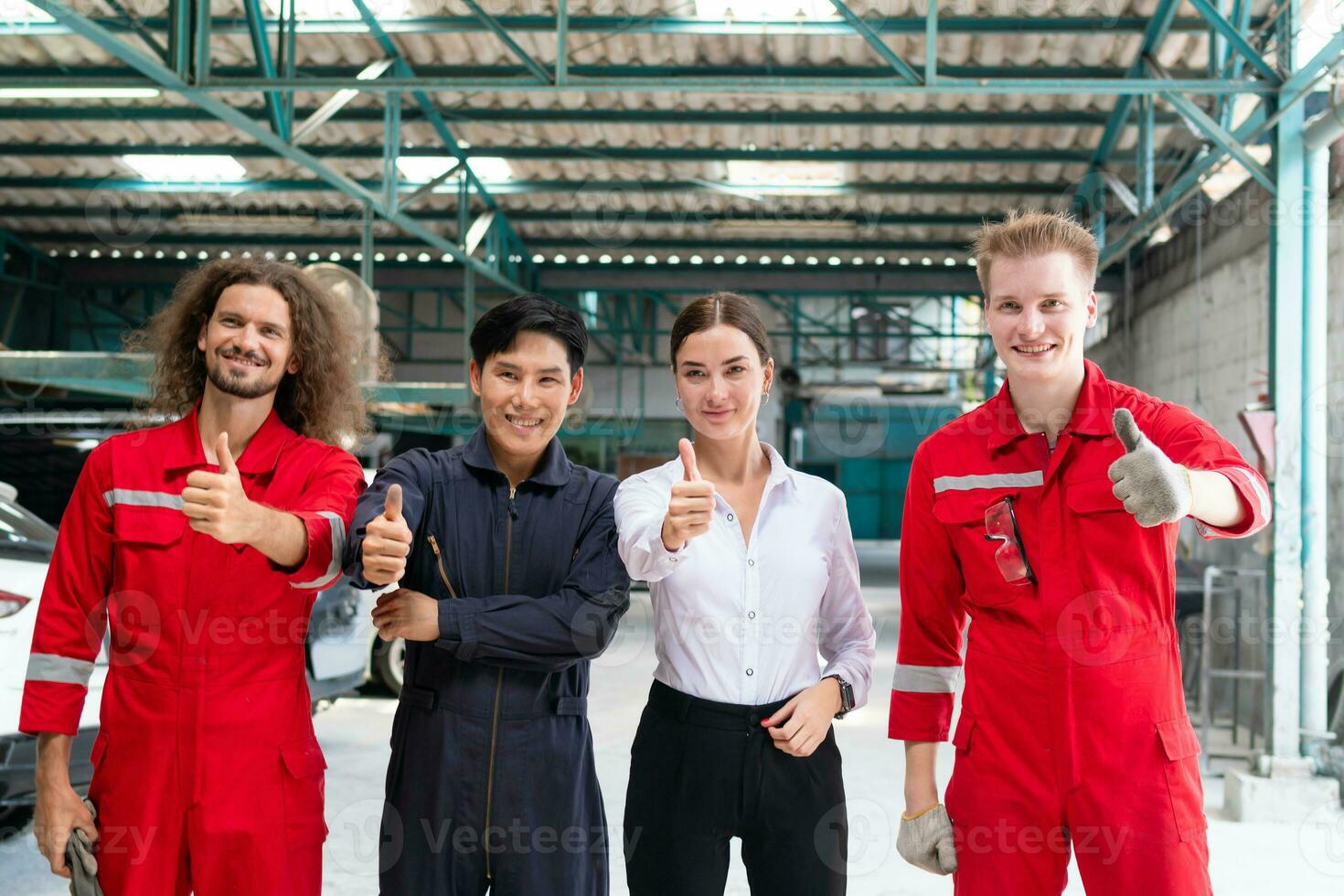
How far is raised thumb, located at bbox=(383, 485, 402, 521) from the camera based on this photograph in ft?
5.94

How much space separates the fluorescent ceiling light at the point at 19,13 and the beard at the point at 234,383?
777 cm

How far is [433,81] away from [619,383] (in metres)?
11.2

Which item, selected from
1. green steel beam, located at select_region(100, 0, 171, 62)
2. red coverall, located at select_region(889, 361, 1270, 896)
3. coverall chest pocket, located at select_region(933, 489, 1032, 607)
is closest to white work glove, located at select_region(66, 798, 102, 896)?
red coverall, located at select_region(889, 361, 1270, 896)

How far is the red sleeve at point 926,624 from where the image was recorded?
213 centimetres

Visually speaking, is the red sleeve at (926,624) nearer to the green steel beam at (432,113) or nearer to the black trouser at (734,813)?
the black trouser at (734,813)

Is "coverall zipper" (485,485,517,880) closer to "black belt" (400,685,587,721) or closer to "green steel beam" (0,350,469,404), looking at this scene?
"black belt" (400,685,587,721)

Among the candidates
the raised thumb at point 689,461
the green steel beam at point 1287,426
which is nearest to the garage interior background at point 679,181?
the green steel beam at point 1287,426

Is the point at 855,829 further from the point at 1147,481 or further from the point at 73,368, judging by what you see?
the point at 73,368

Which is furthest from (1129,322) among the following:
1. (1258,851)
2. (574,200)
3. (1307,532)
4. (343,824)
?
(343,824)

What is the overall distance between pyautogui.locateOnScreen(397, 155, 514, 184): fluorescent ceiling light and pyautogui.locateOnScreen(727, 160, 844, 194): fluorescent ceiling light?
2.64 metres

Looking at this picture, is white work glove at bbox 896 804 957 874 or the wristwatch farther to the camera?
the wristwatch

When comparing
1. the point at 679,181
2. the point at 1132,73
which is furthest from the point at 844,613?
the point at 679,181

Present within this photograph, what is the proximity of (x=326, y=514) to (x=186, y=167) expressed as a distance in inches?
468

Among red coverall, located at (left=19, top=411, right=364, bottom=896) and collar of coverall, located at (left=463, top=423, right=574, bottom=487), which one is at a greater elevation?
collar of coverall, located at (left=463, top=423, right=574, bottom=487)
